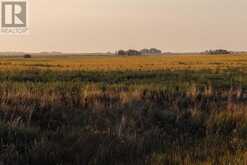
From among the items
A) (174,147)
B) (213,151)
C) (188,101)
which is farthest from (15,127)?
(188,101)

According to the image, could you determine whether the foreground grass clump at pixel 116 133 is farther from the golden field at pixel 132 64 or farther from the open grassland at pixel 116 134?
the golden field at pixel 132 64

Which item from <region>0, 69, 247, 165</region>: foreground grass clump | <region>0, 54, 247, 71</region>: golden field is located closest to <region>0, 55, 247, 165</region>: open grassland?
<region>0, 69, 247, 165</region>: foreground grass clump

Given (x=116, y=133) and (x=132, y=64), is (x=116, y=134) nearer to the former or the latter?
(x=116, y=133)

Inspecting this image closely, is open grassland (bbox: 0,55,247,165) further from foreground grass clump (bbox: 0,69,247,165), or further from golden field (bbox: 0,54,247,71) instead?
golden field (bbox: 0,54,247,71)

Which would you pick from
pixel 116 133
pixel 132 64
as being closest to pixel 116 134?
pixel 116 133

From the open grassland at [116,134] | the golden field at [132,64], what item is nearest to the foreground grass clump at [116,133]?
the open grassland at [116,134]

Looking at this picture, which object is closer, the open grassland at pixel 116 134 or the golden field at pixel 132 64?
the open grassland at pixel 116 134

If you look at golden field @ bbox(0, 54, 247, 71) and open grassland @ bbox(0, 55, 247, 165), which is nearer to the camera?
open grassland @ bbox(0, 55, 247, 165)

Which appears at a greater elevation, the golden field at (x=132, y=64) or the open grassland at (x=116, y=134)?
the golden field at (x=132, y=64)

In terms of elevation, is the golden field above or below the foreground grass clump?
above

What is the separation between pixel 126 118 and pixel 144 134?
111 cm

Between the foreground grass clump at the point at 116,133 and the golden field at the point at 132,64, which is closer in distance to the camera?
the foreground grass clump at the point at 116,133

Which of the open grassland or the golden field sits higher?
the golden field

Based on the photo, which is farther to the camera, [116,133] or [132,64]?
[132,64]
